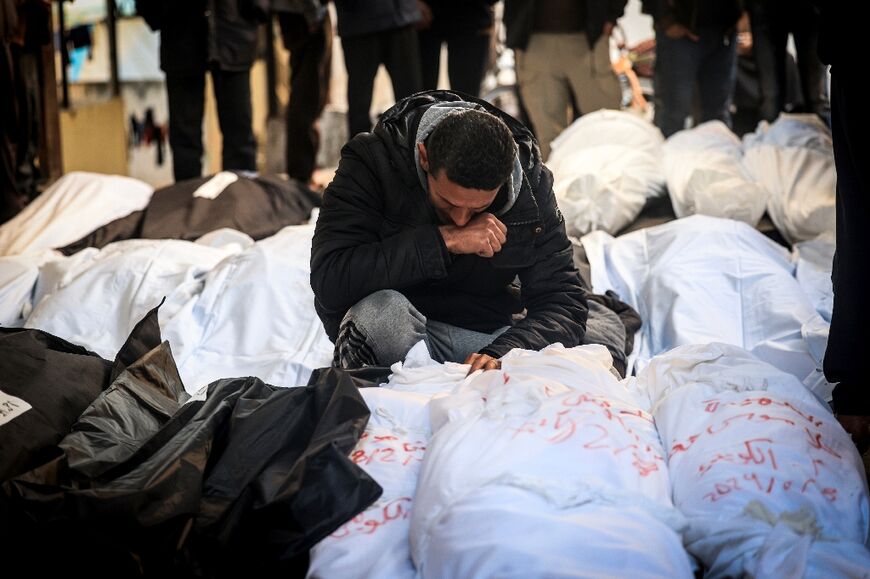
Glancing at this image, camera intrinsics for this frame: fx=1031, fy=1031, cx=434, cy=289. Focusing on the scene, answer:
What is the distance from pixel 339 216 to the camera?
2.29 m

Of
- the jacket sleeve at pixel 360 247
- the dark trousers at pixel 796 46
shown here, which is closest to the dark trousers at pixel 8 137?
the jacket sleeve at pixel 360 247

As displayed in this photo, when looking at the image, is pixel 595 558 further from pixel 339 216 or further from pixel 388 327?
pixel 339 216

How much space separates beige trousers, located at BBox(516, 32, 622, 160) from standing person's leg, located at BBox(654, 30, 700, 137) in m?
0.24

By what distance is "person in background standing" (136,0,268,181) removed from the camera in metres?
4.27

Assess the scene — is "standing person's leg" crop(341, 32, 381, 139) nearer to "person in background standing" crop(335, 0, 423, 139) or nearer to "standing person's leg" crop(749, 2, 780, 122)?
"person in background standing" crop(335, 0, 423, 139)

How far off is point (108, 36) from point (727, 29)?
3553 millimetres

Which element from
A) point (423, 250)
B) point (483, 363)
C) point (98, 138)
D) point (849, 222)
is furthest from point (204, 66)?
point (849, 222)

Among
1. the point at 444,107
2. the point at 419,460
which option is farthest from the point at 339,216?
the point at 419,460

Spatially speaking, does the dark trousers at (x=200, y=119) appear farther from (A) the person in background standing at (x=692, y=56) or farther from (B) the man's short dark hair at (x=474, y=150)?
(B) the man's short dark hair at (x=474, y=150)

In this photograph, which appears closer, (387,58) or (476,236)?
(476,236)

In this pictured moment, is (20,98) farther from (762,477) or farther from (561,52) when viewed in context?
(762,477)

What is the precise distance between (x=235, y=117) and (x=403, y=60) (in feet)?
2.56

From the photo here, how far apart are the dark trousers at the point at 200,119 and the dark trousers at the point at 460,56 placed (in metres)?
0.88

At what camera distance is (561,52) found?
4770mm
